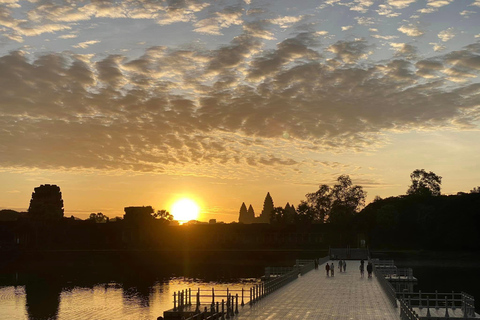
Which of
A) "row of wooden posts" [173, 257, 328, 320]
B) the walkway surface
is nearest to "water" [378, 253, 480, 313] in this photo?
the walkway surface

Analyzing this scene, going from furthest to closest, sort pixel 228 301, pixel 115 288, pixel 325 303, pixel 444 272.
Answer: pixel 444 272 < pixel 115 288 < pixel 325 303 < pixel 228 301

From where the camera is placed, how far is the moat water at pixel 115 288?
7456 cm

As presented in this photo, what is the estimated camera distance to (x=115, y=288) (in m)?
103

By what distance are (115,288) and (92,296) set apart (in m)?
11.6

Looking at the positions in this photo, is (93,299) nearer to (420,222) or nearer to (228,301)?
(228,301)

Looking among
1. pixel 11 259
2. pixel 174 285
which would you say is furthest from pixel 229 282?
pixel 11 259

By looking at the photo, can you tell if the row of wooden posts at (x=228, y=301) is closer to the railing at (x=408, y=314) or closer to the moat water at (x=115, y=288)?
the railing at (x=408, y=314)

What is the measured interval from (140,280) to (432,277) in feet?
193

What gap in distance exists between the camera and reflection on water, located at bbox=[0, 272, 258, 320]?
2879 inches

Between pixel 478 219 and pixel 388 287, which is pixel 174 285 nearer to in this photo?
pixel 388 287

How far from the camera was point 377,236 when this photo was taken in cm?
17600

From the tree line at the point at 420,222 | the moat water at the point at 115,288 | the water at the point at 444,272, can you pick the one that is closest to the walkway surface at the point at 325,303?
the water at the point at 444,272

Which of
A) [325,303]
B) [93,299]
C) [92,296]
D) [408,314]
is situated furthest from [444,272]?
[408,314]

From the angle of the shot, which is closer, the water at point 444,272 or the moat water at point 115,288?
the moat water at point 115,288
